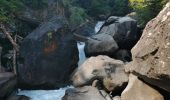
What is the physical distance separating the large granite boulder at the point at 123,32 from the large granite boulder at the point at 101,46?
1216 mm

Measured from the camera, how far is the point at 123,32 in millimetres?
18625

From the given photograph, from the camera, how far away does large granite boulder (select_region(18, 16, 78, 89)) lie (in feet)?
47.8

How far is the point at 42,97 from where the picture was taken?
14.0 metres

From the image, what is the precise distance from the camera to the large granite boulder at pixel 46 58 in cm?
1458

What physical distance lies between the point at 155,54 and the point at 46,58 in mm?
5763

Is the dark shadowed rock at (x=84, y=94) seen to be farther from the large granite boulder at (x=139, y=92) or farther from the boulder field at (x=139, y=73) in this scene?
the large granite boulder at (x=139, y=92)

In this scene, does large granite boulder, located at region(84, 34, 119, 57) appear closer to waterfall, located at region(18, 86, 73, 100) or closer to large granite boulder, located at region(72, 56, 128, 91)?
large granite boulder, located at region(72, 56, 128, 91)

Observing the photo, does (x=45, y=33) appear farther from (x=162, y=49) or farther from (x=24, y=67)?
(x=162, y=49)

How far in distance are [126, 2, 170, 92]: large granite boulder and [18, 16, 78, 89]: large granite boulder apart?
4.18 m

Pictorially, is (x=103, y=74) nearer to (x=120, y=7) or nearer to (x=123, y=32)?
(x=123, y=32)

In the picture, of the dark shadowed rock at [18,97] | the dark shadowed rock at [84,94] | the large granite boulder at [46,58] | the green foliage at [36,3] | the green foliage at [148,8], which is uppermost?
the green foliage at [36,3]

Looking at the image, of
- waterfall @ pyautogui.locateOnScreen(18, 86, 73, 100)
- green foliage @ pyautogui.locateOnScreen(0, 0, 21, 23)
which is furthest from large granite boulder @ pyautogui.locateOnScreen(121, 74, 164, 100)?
green foliage @ pyautogui.locateOnScreen(0, 0, 21, 23)

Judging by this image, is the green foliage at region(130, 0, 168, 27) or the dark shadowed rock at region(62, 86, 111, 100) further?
the green foliage at region(130, 0, 168, 27)

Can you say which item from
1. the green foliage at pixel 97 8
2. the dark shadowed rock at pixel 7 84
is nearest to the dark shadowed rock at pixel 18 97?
the dark shadowed rock at pixel 7 84
